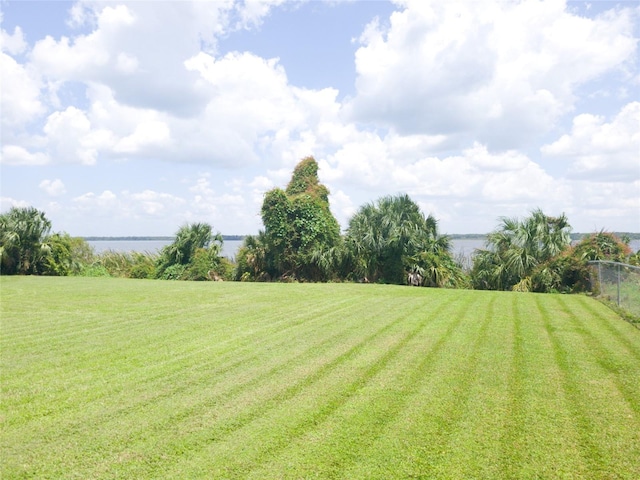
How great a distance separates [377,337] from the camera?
638cm

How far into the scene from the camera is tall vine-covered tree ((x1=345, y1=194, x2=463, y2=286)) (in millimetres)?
15312

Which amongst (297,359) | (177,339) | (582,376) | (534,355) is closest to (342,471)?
(297,359)

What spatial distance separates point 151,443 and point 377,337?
375 centimetres

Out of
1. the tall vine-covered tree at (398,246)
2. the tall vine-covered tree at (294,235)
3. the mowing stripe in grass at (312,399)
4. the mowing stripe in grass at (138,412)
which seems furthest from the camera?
the tall vine-covered tree at (294,235)

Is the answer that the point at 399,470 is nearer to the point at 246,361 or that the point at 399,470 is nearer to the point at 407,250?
the point at 246,361

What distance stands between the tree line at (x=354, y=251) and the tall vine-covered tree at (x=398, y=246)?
4 cm

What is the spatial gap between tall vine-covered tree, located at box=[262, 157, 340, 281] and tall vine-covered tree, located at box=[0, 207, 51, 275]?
8.74 metres

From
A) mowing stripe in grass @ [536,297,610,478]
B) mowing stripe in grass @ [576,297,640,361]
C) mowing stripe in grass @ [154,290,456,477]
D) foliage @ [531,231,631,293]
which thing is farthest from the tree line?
mowing stripe in grass @ [154,290,456,477]

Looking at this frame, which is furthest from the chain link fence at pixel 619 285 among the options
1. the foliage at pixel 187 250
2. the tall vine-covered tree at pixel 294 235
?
the foliage at pixel 187 250

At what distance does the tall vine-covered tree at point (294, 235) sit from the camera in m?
16.9

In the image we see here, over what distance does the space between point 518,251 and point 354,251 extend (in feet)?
17.6

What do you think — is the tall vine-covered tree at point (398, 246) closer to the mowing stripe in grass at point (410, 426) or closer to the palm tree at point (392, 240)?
the palm tree at point (392, 240)

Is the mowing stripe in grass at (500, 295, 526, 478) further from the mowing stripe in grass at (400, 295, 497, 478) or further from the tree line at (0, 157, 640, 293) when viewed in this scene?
the tree line at (0, 157, 640, 293)

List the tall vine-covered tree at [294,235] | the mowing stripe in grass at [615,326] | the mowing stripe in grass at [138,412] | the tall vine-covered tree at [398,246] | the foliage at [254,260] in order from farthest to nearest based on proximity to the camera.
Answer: the foliage at [254,260] → the tall vine-covered tree at [294,235] → the tall vine-covered tree at [398,246] → the mowing stripe in grass at [615,326] → the mowing stripe in grass at [138,412]
